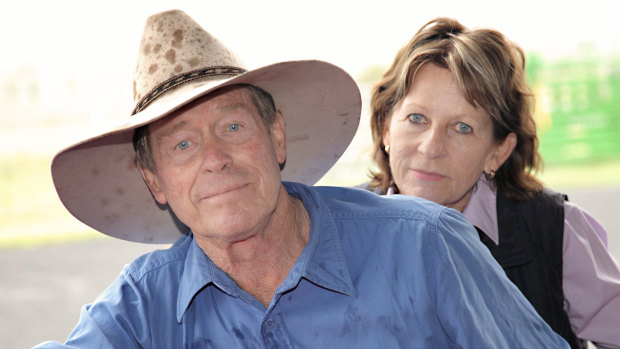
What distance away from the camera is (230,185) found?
1.65 meters

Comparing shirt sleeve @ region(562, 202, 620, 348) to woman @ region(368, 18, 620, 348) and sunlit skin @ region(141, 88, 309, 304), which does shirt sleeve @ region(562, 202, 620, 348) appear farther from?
sunlit skin @ region(141, 88, 309, 304)

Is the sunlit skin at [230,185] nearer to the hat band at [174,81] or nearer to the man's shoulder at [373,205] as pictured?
the hat band at [174,81]

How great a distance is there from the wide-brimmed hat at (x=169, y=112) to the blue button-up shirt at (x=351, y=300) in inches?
10.3

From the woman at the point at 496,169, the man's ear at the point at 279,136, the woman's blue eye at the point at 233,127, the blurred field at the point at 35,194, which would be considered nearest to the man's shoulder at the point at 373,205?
the man's ear at the point at 279,136

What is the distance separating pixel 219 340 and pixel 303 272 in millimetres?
285

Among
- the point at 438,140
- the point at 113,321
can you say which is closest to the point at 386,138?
the point at 438,140

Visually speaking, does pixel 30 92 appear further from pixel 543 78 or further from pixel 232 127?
pixel 232 127

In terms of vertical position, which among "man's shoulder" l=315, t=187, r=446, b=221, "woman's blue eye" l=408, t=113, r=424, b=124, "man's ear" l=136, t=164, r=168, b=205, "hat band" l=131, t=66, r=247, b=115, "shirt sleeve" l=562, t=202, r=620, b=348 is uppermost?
"hat band" l=131, t=66, r=247, b=115

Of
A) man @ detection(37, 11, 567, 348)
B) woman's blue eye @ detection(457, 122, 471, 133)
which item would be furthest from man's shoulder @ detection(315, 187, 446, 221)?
woman's blue eye @ detection(457, 122, 471, 133)

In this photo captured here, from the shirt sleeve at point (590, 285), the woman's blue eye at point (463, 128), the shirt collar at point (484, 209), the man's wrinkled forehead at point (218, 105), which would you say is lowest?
the shirt sleeve at point (590, 285)

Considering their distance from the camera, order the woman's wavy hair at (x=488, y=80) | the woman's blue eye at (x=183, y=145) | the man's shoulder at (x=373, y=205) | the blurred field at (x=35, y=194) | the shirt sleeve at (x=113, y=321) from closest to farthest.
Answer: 1. the shirt sleeve at (x=113, y=321)
2. the woman's blue eye at (x=183, y=145)
3. the man's shoulder at (x=373, y=205)
4. the woman's wavy hair at (x=488, y=80)
5. the blurred field at (x=35, y=194)

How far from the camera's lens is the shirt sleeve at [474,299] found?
1620mm

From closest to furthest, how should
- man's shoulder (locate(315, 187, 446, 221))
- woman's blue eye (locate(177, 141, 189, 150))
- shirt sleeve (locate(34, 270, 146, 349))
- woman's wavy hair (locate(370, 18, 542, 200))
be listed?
shirt sleeve (locate(34, 270, 146, 349)), woman's blue eye (locate(177, 141, 189, 150)), man's shoulder (locate(315, 187, 446, 221)), woman's wavy hair (locate(370, 18, 542, 200))

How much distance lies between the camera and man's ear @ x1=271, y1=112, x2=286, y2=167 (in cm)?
192
